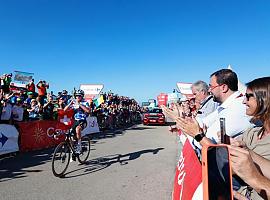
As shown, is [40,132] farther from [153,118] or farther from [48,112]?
[153,118]

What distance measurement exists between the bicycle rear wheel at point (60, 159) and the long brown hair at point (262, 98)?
565 cm

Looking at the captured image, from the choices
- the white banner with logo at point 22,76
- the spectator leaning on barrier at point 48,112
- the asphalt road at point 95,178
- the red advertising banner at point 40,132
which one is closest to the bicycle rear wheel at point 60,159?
the asphalt road at point 95,178

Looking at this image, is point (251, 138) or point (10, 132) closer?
point (251, 138)

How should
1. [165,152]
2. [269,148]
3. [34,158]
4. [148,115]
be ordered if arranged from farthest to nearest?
1. [148,115]
2. [165,152]
3. [34,158]
4. [269,148]

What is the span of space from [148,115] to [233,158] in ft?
80.5

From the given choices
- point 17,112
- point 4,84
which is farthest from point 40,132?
point 4,84

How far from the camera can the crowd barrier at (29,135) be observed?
943cm

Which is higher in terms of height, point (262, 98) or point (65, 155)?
point (262, 98)

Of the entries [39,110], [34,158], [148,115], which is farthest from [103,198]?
[148,115]

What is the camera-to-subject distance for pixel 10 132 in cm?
972

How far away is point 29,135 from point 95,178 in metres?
5.22

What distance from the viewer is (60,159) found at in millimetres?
7125

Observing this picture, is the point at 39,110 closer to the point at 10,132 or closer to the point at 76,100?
the point at 10,132

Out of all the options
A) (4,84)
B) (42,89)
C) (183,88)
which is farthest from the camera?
(183,88)
